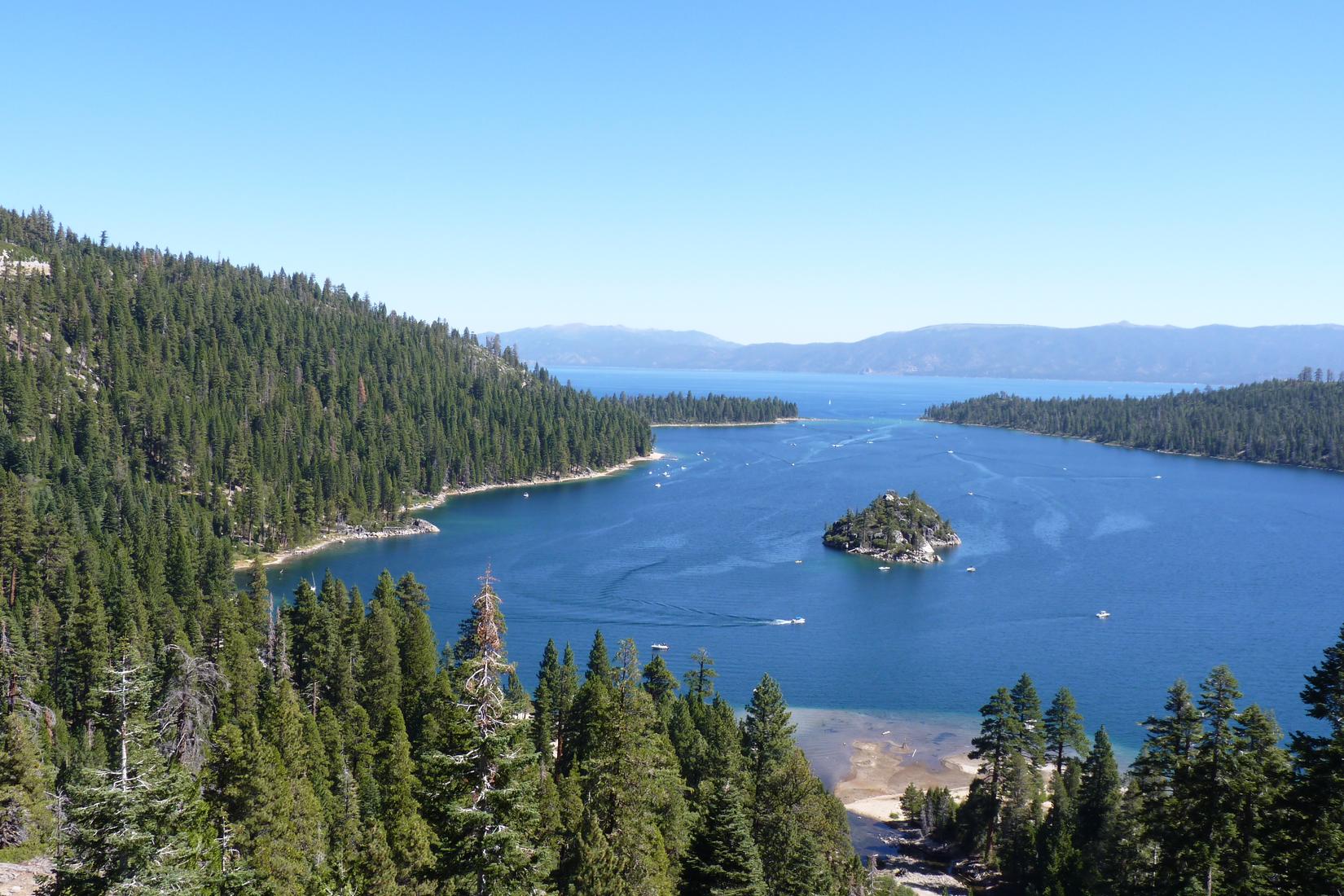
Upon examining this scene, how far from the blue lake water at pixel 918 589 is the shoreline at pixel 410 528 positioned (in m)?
3.36

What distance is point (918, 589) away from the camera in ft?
349

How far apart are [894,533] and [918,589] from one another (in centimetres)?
1814

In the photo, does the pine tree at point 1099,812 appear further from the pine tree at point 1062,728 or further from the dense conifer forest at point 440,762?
the pine tree at point 1062,728

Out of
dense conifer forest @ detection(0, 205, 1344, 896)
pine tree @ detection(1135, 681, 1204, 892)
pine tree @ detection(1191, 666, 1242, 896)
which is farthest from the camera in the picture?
pine tree @ detection(1135, 681, 1204, 892)

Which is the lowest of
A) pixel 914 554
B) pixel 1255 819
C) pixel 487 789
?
pixel 914 554

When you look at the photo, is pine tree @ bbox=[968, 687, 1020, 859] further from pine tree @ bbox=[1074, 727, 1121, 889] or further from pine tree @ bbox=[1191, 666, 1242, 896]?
pine tree @ bbox=[1191, 666, 1242, 896]

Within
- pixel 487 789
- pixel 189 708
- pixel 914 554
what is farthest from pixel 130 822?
pixel 914 554

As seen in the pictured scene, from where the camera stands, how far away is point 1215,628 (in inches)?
3494

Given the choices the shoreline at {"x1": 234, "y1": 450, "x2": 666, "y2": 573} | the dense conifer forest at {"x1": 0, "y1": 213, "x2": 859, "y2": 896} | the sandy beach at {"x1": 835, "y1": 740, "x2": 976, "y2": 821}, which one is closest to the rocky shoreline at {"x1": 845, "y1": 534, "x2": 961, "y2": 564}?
the dense conifer forest at {"x1": 0, "y1": 213, "x2": 859, "y2": 896}

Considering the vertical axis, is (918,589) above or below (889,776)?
above

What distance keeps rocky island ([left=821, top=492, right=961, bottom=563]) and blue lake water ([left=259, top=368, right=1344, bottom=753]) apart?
3.54 m

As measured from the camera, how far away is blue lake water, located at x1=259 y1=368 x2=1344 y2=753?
77000 mm

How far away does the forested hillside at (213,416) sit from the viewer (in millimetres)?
114688

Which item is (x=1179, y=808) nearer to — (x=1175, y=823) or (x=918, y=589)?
(x=1175, y=823)
